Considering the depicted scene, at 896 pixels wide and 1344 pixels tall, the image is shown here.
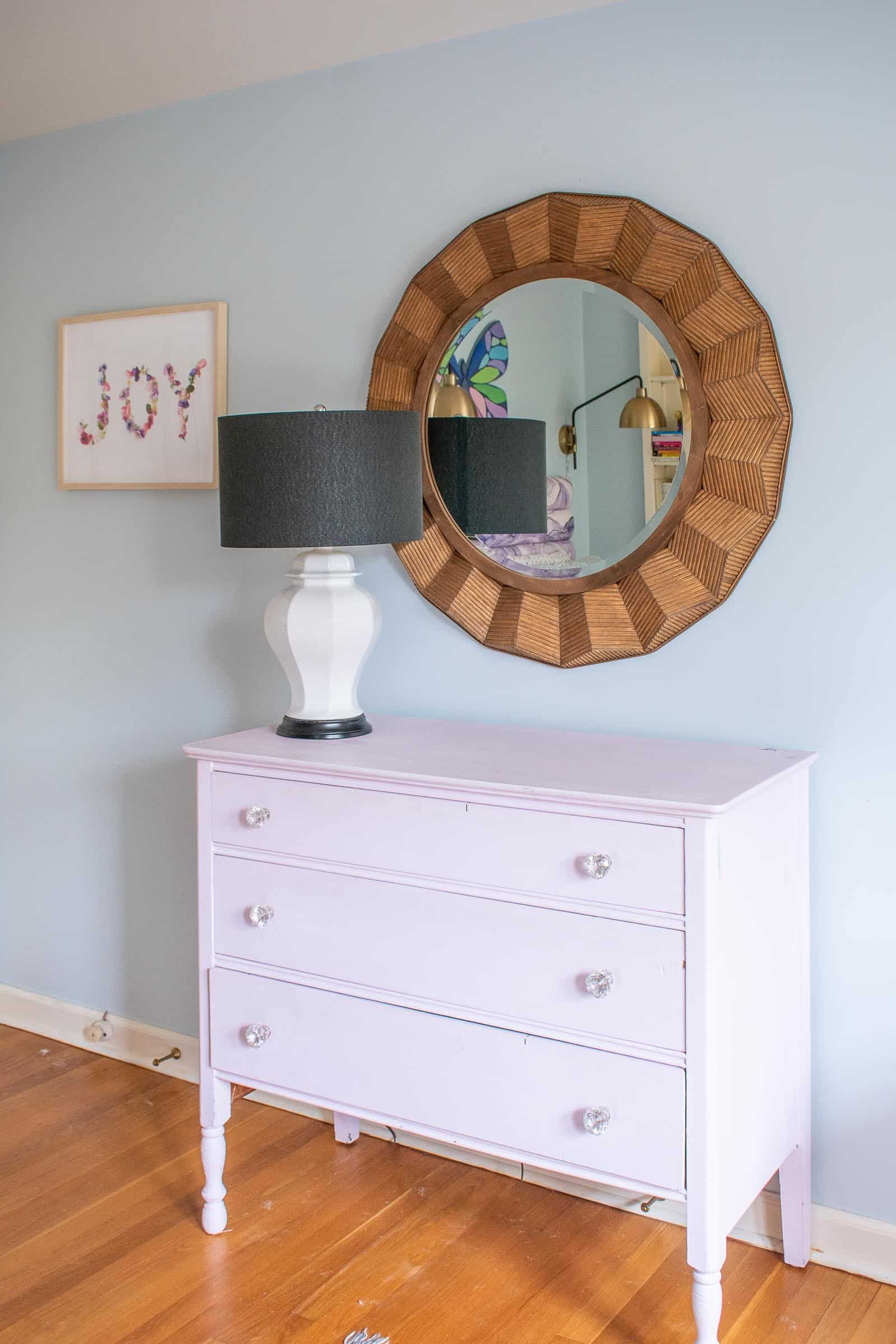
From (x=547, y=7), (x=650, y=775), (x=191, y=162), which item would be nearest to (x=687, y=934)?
(x=650, y=775)

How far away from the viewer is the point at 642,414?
2.15 meters

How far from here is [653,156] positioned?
2.11 m

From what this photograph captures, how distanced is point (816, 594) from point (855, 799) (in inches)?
13.9

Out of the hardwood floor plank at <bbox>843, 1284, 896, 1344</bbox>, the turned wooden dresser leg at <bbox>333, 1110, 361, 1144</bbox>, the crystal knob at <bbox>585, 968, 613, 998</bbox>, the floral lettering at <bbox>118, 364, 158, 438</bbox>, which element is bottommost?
the hardwood floor plank at <bbox>843, 1284, 896, 1344</bbox>

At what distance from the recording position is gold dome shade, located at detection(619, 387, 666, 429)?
2.13m

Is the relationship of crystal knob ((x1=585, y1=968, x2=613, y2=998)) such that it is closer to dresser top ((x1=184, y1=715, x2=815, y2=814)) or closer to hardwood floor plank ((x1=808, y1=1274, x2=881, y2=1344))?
dresser top ((x1=184, y1=715, x2=815, y2=814))

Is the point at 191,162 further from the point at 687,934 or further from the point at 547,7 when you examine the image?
the point at 687,934

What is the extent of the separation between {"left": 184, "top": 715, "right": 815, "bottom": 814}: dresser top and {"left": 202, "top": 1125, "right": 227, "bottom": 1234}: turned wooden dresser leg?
71cm

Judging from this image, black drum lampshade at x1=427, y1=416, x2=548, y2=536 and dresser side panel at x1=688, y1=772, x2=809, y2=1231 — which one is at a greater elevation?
black drum lampshade at x1=427, y1=416, x2=548, y2=536

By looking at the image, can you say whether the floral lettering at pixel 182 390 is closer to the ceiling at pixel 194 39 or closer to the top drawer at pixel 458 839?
the ceiling at pixel 194 39

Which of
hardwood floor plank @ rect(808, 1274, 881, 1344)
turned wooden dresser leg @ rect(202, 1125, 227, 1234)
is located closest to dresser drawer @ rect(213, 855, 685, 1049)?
turned wooden dresser leg @ rect(202, 1125, 227, 1234)


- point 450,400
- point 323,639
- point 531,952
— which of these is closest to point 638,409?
point 450,400

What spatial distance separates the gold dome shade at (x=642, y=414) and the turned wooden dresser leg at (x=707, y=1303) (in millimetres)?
1373

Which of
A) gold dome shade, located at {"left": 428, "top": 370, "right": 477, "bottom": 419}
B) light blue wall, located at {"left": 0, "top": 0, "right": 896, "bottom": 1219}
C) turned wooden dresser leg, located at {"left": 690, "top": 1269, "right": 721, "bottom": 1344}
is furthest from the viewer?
gold dome shade, located at {"left": 428, "top": 370, "right": 477, "bottom": 419}
